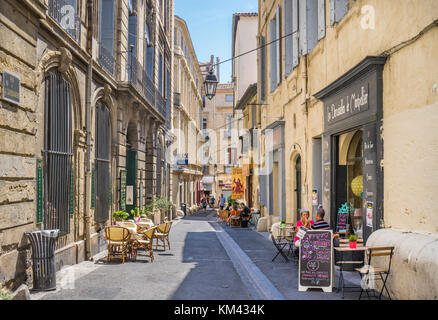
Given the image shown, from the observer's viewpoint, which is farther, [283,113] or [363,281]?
[283,113]

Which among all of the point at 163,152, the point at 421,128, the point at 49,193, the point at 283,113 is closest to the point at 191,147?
the point at 163,152

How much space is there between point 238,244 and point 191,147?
28.7m

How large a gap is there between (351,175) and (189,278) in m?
4.52

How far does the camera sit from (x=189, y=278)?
8867mm

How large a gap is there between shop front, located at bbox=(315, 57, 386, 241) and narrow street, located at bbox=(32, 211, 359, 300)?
156cm

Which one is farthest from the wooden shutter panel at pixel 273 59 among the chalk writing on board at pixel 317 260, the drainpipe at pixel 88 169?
the chalk writing on board at pixel 317 260

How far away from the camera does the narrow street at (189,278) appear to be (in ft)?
24.3

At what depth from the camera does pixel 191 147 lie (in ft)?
141

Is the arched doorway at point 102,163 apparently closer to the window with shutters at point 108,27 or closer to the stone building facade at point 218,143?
the window with shutters at point 108,27

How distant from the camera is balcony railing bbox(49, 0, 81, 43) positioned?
916 centimetres

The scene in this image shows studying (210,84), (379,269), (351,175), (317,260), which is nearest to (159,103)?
→ (210,84)

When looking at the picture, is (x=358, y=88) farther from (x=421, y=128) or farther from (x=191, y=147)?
(x=191, y=147)

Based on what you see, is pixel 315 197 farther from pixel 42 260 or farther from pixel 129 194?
pixel 42 260

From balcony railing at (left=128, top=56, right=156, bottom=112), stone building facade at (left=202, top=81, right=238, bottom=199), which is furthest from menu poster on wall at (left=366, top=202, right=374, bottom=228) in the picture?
stone building facade at (left=202, top=81, right=238, bottom=199)
